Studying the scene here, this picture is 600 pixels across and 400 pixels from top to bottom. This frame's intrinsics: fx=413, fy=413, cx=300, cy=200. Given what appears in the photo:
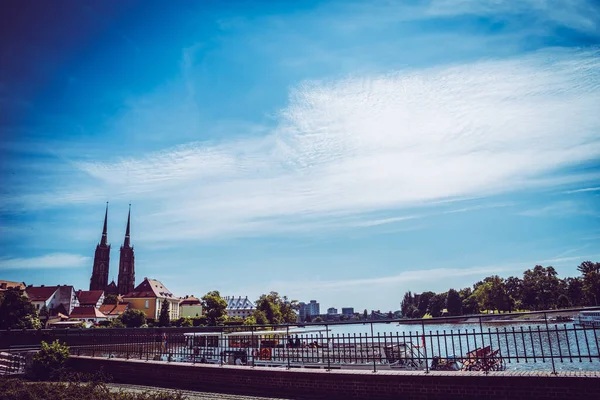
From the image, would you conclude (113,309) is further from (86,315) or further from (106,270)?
(106,270)

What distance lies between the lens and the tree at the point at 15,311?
192 ft

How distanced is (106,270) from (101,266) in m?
2.33

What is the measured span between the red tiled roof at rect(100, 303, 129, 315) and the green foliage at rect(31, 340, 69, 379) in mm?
114656

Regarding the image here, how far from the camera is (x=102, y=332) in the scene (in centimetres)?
1941

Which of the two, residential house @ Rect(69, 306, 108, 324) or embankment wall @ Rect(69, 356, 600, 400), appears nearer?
embankment wall @ Rect(69, 356, 600, 400)

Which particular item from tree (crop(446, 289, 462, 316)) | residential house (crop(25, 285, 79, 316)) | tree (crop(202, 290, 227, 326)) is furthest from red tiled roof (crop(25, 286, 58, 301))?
tree (crop(446, 289, 462, 316))

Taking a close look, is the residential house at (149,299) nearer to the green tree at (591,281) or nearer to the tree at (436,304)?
the tree at (436,304)

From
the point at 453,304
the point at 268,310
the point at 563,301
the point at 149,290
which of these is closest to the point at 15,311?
the point at 268,310

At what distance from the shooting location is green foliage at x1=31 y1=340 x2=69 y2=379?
56.2 feet

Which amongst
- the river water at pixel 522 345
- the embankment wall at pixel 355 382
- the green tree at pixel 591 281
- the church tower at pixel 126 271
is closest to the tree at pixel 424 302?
the green tree at pixel 591 281

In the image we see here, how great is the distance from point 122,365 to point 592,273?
3617 inches

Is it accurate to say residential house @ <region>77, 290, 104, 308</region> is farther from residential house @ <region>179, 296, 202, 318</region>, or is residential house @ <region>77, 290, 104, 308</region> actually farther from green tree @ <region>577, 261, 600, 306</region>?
green tree @ <region>577, 261, 600, 306</region>

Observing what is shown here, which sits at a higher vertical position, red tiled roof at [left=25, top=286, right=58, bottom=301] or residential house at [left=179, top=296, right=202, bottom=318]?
red tiled roof at [left=25, top=286, right=58, bottom=301]

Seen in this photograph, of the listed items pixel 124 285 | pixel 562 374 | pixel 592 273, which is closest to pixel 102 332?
pixel 562 374
